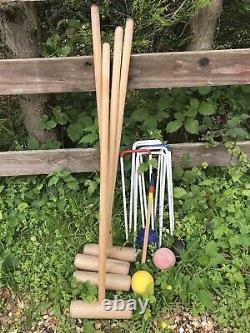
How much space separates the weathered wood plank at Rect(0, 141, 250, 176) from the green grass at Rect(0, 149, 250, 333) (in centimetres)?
10

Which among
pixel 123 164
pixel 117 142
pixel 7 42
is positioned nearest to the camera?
pixel 117 142

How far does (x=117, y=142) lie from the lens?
288 cm

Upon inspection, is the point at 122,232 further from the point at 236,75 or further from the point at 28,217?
the point at 236,75

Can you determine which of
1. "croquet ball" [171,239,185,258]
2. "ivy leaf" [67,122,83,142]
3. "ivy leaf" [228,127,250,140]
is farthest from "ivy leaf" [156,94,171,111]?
"croquet ball" [171,239,185,258]

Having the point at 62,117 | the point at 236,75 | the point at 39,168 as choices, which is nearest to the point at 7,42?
the point at 62,117

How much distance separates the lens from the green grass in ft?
10.1

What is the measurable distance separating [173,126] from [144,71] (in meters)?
0.55

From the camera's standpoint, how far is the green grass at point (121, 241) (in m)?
3.09

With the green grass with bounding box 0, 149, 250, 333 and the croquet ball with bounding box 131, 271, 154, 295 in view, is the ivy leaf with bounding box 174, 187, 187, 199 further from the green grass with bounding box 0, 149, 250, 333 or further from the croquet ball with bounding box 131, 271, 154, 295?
the croquet ball with bounding box 131, 271, 154, 295

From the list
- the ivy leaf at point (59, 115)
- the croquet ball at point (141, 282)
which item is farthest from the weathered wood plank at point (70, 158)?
the croquet ball at point (141, 282)

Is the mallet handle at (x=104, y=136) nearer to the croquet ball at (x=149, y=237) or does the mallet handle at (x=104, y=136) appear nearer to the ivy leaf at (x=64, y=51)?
the ivy leaf at (x=64, y=51)

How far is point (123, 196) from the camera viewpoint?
3.34m

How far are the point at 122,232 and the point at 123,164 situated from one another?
1.68ft

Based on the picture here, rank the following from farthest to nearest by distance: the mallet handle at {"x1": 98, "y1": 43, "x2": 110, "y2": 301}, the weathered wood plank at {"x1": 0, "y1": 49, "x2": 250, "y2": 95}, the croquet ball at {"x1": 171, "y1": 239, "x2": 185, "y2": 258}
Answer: the croquet ball at {"x1": 171, "y1": 239, "x2": 185, "y2": 258} < the weathered wood plank at {"x1": 0, "y1": 49, "x2": 250, "y2": 95} < the mallet handle at {"x1": 98, "y1": 43, "x2": 110, "y2": 301}
